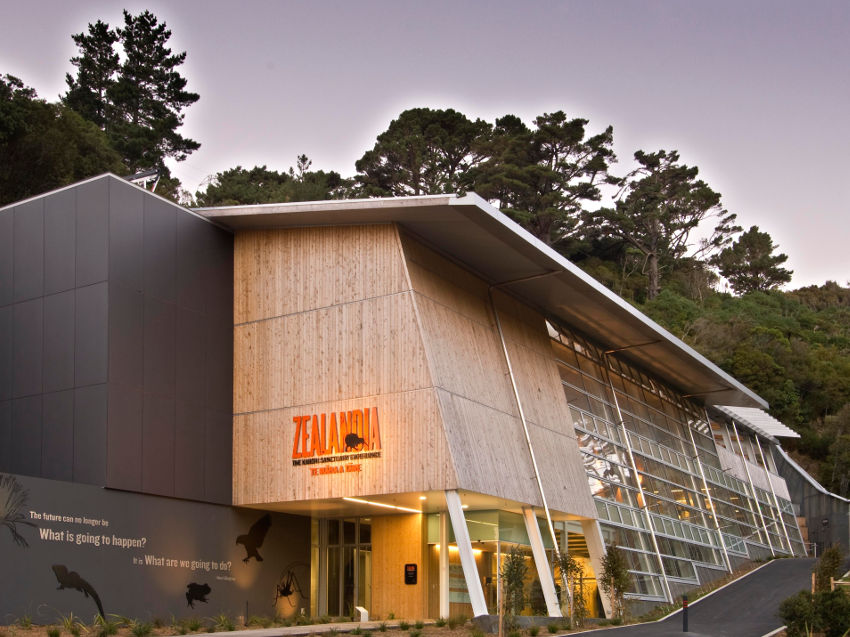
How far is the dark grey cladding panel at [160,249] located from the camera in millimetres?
23219

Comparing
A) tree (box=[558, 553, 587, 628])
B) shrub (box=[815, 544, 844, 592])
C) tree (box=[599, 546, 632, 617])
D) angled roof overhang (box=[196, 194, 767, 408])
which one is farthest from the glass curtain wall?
shrub (box=[815, 544, 844, 592])

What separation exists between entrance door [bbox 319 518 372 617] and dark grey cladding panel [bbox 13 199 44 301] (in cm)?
975

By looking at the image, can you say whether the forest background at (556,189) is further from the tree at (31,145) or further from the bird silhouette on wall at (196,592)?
the bird silhouette on wall at (196,592)

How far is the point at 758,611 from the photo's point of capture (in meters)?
27.3

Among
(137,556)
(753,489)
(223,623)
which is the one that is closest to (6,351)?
(137,556)

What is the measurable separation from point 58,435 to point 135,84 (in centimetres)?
4289

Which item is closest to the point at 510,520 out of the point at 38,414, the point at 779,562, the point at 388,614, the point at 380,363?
the point at 388,614

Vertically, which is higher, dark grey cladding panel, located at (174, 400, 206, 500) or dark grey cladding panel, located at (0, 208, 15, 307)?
dark grey cladding panel, located at (0, 208, 15, 307)

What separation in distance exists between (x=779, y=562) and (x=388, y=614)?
64.5 feet

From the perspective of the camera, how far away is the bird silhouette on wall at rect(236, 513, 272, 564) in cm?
2452

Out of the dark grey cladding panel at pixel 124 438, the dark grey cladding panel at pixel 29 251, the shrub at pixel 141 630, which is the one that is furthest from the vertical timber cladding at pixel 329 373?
the shrub at pixel 141 630

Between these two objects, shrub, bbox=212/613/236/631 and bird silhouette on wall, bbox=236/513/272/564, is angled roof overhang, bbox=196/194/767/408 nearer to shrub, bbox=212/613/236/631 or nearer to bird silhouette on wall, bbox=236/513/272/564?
bird silhouette on wall, bbox=236/513/272/564

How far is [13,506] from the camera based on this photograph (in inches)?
756

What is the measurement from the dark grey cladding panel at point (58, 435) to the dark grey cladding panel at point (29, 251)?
274 centimetres
